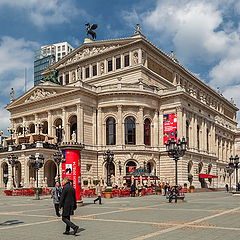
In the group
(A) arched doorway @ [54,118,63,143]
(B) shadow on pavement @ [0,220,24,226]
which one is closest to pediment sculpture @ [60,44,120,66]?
(A) arched doorway @ [54,118,63,143]

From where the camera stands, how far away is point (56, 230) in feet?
48.3

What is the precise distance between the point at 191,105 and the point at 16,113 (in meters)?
32.9

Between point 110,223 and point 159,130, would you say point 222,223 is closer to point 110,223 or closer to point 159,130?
point 110,223

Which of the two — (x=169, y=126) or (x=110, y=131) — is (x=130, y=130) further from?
(x=169, y=126)

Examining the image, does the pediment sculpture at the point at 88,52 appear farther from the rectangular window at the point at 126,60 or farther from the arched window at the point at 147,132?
the arched window at the point at 147,132

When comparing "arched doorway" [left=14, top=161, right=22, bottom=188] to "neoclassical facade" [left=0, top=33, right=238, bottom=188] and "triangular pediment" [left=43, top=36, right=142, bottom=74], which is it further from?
"triangular pediment" [left=43, top=36, right=142, bottom=74]

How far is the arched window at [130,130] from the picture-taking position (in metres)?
61.2

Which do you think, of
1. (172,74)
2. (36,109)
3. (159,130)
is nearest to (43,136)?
(36,109)

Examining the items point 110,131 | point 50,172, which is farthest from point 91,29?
point 50,172

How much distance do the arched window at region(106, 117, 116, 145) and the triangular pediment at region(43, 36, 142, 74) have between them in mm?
16315

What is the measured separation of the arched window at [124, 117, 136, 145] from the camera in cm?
6122

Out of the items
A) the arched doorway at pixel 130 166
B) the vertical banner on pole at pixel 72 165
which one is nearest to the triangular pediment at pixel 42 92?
the arched doorway at pixel 130 166

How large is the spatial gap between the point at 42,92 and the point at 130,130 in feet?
56.5

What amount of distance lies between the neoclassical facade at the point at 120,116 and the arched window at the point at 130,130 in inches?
6.4
